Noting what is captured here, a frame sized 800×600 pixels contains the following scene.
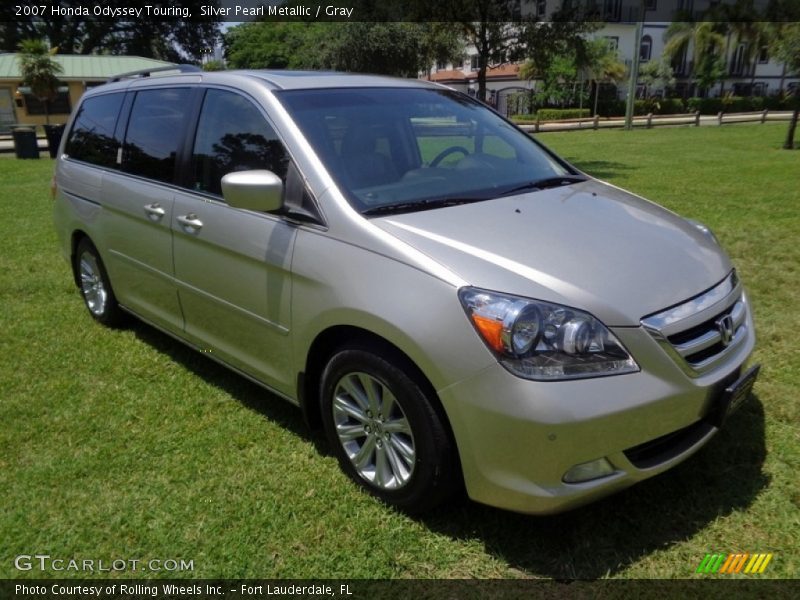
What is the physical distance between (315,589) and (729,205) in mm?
8988

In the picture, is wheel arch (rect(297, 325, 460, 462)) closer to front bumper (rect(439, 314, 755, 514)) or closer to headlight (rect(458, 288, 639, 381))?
front bumper (rect(439, 314, 755, 514))

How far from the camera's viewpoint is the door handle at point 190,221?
11.3ft

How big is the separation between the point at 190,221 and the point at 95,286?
2.02m

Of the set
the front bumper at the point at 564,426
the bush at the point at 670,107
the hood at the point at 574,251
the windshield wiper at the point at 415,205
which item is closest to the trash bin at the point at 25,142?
the windshield wiper at the point at 415,205

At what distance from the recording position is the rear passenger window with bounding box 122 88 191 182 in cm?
378

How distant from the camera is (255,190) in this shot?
9.27ft

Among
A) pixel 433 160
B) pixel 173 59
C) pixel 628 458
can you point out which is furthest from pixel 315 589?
pixel 173 59

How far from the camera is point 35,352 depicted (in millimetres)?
4664

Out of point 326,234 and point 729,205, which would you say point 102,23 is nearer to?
point 729,205

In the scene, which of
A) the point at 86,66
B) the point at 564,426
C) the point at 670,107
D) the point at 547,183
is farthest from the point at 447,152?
the point at 670,107

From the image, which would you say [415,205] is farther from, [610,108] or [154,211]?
[610,108]

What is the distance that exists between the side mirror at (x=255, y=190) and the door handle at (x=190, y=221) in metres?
0.60

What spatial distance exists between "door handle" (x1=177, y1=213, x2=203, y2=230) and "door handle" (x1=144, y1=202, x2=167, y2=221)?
9.2 inches

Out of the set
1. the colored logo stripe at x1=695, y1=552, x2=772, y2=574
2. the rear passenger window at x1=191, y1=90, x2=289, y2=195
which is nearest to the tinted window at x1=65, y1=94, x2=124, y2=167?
the rear passenger window at x1=191, y1=90, x2=289, y2=195
